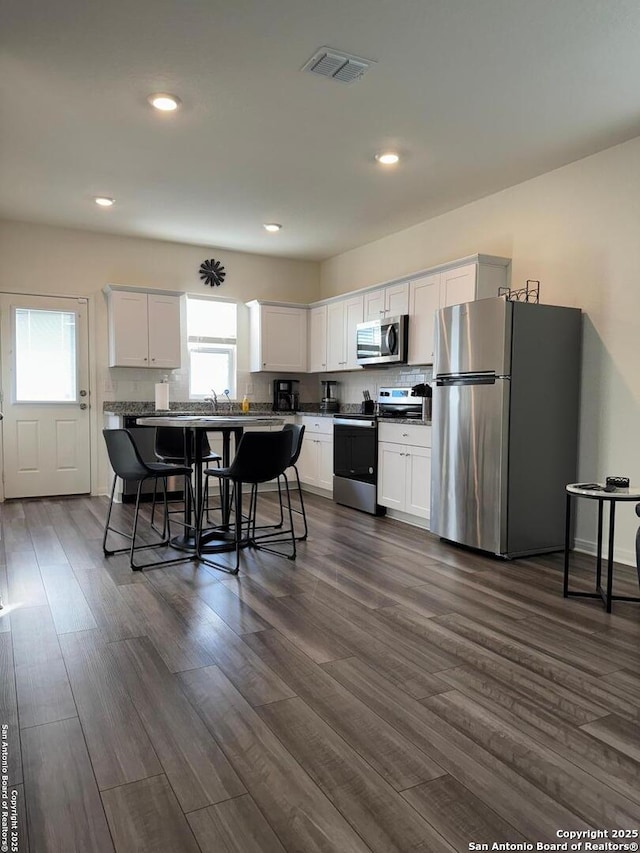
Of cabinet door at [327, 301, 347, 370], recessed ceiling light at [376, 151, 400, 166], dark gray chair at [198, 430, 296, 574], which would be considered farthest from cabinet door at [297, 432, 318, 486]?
recessed ceiling light at [376, 151, 400, 166]

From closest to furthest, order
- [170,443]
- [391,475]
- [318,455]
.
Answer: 1. [170,443]
2. [391,475]
3. [318,455]

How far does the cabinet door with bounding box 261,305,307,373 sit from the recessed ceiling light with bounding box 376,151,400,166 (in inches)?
114

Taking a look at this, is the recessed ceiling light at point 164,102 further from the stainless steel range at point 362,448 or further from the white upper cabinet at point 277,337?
the white upper cabinet at point 277,337

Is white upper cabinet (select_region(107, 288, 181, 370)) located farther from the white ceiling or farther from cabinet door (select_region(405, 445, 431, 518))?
cabinet door (select_region(405, 445, 431, 518))

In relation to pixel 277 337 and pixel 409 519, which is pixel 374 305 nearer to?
pixel 277 337

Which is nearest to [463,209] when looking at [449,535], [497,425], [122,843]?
[497,425]

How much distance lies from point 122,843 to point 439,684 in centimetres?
123

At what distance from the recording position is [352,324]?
6328mm

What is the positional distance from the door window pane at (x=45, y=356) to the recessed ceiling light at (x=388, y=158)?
3.68m

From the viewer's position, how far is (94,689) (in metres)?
2.18

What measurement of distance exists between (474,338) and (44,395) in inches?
175

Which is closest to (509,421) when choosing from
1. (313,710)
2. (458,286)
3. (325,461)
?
(458,286)

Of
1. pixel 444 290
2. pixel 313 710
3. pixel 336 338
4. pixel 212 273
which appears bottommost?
pixel 313 710

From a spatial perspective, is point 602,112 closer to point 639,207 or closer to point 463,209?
point 639,207
